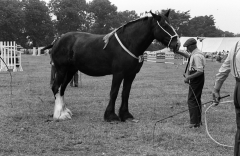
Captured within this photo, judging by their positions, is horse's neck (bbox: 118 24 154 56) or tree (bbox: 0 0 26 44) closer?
horse's neck (bbox: 118 24 154 56)

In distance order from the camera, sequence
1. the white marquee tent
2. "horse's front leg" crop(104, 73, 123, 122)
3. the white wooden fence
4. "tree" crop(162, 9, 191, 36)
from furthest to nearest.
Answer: "tree" crop(162, 9, 191, 36) → the white marquee tent → the white wooden fence → "horse's front leg" crop(104, 73, 123, 122)

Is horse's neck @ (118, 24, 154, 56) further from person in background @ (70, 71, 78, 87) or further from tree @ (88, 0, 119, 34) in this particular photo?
tree @ (88, 0, 119, 34)

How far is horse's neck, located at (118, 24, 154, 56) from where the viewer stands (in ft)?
23.6

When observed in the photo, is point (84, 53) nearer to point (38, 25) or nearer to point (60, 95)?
point (60, 95)

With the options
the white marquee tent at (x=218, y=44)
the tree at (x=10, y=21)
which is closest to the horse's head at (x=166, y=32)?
the white marquee tent at (x=218, y=44)

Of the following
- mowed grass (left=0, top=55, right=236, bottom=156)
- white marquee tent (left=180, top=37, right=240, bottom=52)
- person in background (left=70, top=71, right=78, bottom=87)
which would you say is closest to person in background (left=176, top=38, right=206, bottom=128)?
mowed grass (left=0, top=55, right=236, bottom=156)

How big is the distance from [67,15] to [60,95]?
297 ft

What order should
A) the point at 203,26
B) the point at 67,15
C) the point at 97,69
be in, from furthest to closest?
the point at 203,26 < the point at 67,15 < the point at 97,69

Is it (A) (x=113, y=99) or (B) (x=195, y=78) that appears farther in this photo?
(A) (x=113, y=99)

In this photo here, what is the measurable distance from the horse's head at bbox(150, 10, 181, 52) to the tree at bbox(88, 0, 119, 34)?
9709 centimetres

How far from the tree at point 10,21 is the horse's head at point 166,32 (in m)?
81.7

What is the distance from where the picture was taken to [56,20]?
9706 centimetres

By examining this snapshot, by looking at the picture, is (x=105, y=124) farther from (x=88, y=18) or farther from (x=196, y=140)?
(x=88, y=18)

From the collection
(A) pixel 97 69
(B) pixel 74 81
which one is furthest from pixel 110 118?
(B) pixel 74 81
